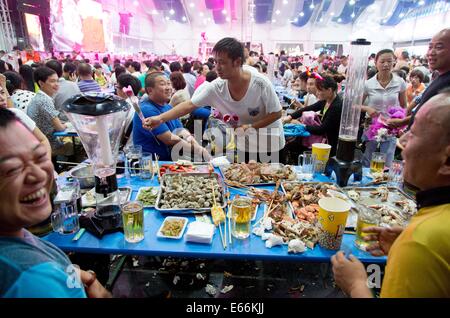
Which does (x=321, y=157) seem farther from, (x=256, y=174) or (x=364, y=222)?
(x=364, y=222)

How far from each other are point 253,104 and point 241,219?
1.49 m

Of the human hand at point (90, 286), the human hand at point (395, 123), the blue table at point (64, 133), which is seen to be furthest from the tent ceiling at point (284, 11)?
the human hand at point (90, 286)

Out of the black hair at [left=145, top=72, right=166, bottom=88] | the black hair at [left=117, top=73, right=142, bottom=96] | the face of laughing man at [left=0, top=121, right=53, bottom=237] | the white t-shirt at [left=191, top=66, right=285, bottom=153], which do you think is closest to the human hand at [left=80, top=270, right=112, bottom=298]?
the face of laughing man at [left=0, top=121, right=53, bottom=237]

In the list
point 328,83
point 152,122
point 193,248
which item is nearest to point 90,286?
point 193,248

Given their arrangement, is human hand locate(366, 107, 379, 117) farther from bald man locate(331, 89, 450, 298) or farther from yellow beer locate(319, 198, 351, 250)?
bald man locate(331, 89, 450, 298)

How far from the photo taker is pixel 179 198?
1.82m

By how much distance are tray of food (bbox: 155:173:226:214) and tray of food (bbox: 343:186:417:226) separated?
88 centimetres

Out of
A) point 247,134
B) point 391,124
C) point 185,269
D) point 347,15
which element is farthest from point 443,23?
point 185,269

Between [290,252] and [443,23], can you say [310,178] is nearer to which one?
[290,252]

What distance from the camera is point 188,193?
6.04 ft

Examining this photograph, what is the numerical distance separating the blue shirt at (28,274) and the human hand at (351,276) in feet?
3.11

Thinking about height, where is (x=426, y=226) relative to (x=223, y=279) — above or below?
above

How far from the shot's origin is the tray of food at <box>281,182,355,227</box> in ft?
5.50

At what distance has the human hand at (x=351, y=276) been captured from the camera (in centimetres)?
103
